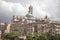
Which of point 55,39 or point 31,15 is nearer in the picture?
point 55,39

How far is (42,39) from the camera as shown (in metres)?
26.4

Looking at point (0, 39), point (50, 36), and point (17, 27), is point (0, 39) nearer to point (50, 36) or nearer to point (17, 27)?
point (50, 36)

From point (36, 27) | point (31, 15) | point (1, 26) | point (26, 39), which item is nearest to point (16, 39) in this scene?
point (26, 39)

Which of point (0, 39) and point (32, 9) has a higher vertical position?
point (32, 9)

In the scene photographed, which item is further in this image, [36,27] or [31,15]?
[31,15]

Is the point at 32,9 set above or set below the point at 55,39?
above

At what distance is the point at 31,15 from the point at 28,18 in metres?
1.41

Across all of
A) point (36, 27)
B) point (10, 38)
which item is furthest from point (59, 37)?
point (36, 27)

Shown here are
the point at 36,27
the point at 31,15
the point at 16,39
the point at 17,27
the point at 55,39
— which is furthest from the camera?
the point at 31,15

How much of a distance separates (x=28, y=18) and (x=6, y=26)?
51.7 feet

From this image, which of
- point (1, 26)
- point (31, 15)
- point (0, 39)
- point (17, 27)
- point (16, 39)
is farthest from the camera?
point (31, 15)

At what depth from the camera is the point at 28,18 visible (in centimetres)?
5594

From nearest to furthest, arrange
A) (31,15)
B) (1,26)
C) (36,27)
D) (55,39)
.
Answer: (55,39), (1,26), (36,27), (31,15)

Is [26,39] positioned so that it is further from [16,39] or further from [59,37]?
[59,37]
